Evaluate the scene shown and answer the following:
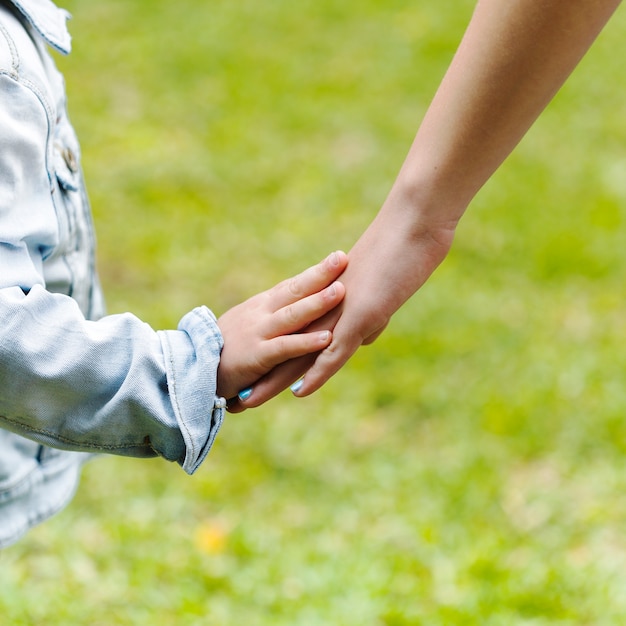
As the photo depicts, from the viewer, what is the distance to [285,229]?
3.61 metres

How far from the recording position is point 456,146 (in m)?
1.15

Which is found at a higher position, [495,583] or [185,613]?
[495,583]

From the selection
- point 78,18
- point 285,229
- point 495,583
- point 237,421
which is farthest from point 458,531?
point 78,18

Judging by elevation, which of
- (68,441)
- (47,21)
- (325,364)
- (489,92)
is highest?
(489,92)

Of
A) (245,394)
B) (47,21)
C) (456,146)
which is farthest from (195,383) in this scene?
(47,21)

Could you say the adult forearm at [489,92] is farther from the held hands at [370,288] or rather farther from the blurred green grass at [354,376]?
the blurred green grass at [354,376]

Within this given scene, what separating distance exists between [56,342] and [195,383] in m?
0.18

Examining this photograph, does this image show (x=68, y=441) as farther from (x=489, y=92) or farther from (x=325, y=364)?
(x=489, y=92)

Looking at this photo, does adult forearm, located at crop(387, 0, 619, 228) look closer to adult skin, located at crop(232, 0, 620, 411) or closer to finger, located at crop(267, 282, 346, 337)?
adult skin, located at crop(232, 0, 620, 411)

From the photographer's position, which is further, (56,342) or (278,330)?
(278,330)

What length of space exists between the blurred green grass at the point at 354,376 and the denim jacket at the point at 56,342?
1.09 m

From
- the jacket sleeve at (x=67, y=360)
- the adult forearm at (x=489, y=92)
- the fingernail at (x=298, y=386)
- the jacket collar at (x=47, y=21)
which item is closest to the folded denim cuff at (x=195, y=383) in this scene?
the jacket sleeve at (x=67, y=360)

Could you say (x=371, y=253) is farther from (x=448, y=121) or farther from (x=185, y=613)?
(x=185, y=613)

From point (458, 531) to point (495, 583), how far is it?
0.20 metres
